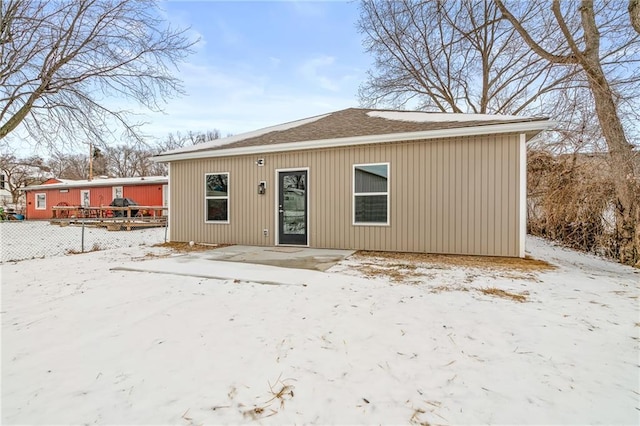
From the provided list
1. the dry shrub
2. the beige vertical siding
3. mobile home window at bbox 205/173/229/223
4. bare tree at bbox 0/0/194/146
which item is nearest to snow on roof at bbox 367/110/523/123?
the beige vertical siding

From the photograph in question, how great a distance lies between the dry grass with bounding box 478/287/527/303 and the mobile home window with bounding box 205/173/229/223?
580cm

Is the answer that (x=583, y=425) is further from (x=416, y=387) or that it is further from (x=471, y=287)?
(x=471, y=287)

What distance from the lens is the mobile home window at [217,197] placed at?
7.46 metres

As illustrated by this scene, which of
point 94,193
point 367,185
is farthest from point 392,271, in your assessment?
point 94,193

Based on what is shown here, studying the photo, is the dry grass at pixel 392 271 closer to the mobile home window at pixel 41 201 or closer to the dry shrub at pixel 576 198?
the dry shrub at pixel 576 198

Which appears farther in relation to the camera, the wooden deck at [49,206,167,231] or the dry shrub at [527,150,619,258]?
the wooden deck at [49,206,167,231]

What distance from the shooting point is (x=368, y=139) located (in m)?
6.05

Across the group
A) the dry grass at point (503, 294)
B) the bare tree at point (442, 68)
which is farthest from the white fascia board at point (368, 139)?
the bare tree at point (442, 68)

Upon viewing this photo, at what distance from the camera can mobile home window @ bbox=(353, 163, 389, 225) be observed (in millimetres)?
6152

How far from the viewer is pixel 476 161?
554 cm

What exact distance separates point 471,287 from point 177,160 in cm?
729

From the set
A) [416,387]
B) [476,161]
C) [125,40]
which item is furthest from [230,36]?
[416,387]

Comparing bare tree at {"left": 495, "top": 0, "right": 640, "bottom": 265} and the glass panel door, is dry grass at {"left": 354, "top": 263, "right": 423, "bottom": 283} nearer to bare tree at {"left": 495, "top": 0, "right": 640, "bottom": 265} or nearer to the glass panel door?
the glass panel door

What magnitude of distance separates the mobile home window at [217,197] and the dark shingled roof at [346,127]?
711 mm
